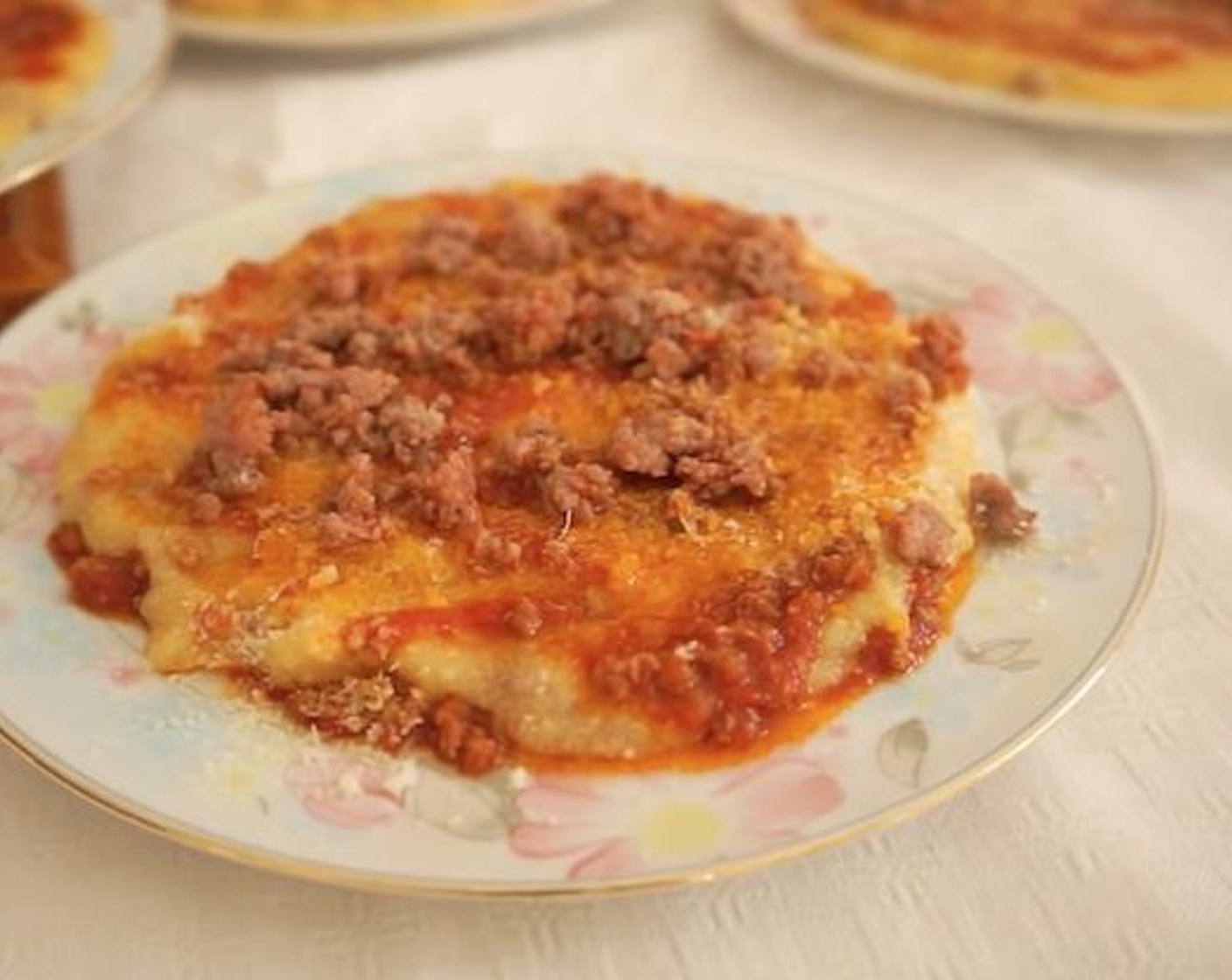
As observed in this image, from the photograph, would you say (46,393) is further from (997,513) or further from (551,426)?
(997,513)

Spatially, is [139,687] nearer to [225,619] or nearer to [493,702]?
[225,619]

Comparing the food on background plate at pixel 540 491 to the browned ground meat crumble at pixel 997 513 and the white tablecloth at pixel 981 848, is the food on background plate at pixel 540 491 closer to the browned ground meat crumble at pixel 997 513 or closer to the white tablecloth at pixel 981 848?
the browned ground meat crumble at pixel 997 513

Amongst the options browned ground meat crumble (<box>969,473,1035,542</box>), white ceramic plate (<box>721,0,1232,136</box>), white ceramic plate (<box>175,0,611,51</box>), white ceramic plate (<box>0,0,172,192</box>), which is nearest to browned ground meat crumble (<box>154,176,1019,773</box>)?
browned ground meat crumble (<box>969,473,1035,542</box>)

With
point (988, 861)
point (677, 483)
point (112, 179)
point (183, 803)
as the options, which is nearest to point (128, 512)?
point (183, 803)

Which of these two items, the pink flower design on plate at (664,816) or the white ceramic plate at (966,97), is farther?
the white ceramic plate at (966,97)

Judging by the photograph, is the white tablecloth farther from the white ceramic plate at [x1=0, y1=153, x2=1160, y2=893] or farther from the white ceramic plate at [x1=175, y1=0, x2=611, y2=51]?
the white ceramic plate at [x1=175, y1=0, x2=611, y2=51]

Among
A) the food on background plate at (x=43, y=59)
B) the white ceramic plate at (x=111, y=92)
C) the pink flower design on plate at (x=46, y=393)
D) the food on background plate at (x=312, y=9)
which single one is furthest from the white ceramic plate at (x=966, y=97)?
the pink flower design on plate at (x=46, y=393)
